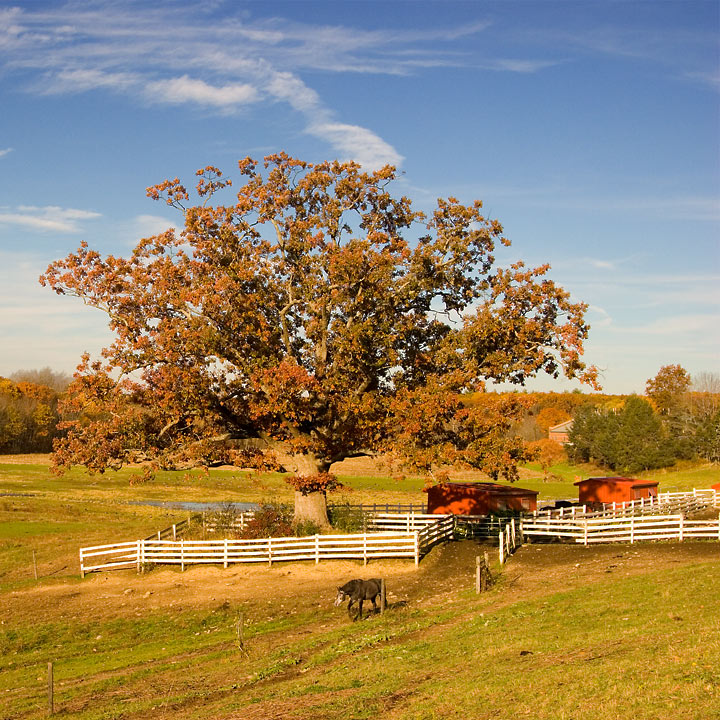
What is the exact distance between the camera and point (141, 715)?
48.9 feet

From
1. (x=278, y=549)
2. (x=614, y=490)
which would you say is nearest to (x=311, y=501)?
(x=278, y=549)

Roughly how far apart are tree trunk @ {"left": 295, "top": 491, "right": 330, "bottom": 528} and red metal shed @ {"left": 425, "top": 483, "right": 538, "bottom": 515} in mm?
10331

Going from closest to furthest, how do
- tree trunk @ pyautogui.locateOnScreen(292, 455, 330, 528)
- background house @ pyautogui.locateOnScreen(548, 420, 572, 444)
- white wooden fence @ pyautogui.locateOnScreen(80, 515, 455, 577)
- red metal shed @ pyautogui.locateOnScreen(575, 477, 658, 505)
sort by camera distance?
white wooden fence @ pyautogui.locateOnScreen(80, 515, 455, 577)
tree trunk @ pyautogui.locateOnScreen(292, 455, 330, 528)
red metal shed @ pyautogui.locateOnScreen(575, 477, 658, 505)
background house @ pyautogui.locateOnScreen(548, 420, 572, 444)

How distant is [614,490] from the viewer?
53.2 metres

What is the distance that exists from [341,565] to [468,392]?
9866mm

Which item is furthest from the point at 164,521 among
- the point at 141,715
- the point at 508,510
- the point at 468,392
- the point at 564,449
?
the point at 564,449

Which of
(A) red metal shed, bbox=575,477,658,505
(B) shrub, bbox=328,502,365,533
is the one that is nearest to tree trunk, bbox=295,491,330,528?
(B) shrub, bbox=328,502,365,533

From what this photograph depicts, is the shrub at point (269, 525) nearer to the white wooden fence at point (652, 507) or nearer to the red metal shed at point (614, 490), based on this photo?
the white wooden fence at point (652, 507)

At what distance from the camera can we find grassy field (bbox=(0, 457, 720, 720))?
12609 mm

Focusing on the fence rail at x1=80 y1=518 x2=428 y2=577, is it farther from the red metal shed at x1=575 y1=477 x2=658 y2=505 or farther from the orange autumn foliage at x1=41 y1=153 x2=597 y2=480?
the red metal shed at x1=575 y1=477 x2=658 y2=505

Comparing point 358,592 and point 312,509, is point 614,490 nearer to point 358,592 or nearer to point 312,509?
point 312,509

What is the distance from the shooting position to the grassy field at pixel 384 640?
1261 cm

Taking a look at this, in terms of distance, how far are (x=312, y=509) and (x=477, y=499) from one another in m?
13.4

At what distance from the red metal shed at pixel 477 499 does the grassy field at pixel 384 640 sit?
11.2 meters
